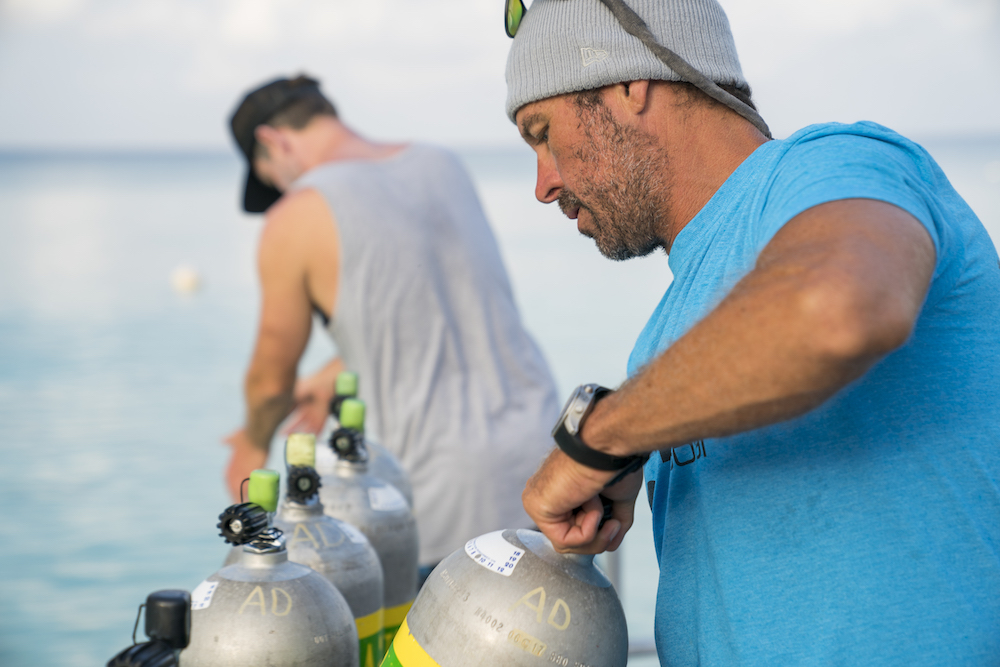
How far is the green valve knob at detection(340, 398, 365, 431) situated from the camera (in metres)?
2.27

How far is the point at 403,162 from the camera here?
3.50 m

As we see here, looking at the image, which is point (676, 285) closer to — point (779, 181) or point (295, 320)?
point (779, 181)

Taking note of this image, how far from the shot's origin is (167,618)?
1.22 meters

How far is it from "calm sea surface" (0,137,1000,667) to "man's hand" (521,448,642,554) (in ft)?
13.4

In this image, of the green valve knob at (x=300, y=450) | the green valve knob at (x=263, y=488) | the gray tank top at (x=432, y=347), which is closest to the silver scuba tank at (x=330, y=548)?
the green valve knob at (x=300, y=450)

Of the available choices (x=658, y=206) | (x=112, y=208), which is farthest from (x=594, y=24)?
(x=112, y=208)

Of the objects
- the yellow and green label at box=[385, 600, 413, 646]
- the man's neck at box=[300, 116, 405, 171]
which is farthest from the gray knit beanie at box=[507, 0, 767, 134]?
the man's neck at box=[300, 116, 405, 171]

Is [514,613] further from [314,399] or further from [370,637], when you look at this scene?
[314,399]

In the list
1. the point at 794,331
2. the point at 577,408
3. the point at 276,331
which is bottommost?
the point at 276,331

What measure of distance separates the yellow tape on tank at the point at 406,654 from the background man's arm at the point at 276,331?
73.5 inches

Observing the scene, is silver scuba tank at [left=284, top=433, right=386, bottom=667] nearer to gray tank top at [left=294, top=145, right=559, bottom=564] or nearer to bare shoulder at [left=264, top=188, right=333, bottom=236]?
gray tank top at [left=294, top=145, right=559, bottom=564]

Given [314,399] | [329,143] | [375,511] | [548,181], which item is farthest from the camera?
[329,143]

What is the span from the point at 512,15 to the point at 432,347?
1562mm

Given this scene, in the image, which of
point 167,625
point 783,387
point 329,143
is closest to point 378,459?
point 167,625
